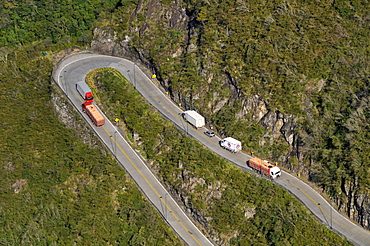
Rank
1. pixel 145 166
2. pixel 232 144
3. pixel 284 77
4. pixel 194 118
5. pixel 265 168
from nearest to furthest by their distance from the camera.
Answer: pixel 265 168, pixel 232 144, pixel 284 77, pixel 145 166, pixel 194 118

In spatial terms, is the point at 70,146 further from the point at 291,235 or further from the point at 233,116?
the point at 291,235

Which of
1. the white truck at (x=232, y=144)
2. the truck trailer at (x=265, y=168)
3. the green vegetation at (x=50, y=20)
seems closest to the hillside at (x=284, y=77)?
the white truck at (x=232, y=144)

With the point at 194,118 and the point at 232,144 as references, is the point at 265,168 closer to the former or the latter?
the point at 232,144

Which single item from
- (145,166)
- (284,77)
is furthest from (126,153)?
(284,77)

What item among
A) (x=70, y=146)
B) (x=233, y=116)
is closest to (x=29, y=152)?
(x=70, y=146)

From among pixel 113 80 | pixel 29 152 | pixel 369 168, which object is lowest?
pixel 29 152

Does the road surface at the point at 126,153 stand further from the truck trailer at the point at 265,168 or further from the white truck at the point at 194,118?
the truck trailer at the point at 265,168
